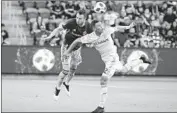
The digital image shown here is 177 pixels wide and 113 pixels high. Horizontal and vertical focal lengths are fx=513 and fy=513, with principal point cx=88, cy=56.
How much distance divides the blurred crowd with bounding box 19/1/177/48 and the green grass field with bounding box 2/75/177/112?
58.8 inches

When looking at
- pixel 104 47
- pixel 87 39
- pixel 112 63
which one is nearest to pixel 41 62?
pixel 104 47

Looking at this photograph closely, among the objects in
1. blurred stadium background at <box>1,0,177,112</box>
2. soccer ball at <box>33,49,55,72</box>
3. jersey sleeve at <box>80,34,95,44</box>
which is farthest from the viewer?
soccer ball at <box>33,49,55,72</box>

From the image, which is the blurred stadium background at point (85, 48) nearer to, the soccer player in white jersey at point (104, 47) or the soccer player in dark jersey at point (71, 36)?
the soccer player in dark jersey at point (71, 36)

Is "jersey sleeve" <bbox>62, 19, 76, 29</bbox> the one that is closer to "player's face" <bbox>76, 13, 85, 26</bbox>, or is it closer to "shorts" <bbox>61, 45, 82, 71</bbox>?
"player's face" <bbox>76, 13, 85, 26</bbox>

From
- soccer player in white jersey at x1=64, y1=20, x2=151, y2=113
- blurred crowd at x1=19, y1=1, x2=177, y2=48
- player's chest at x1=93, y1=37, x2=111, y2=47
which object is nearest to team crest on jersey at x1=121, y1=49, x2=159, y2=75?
blurred crowd at x1=19, y1=1, x2=177, y2=48

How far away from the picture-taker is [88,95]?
15.2 metres

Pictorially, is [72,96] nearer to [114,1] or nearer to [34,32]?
[34,32]

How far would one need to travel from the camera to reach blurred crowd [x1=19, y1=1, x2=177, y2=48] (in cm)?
2000

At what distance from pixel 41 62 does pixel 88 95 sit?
5274mm

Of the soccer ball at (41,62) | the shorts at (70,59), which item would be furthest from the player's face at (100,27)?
the soccer ball at (41,62)

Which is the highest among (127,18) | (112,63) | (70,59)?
(112,63)

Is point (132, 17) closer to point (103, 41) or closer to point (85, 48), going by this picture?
point (85, 48)

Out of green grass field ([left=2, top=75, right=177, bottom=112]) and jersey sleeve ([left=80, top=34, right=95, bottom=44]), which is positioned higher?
jersey sleeve ([left=80, top=34, right=95, bottom=44])

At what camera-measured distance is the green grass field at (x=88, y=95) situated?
40.6 feet
